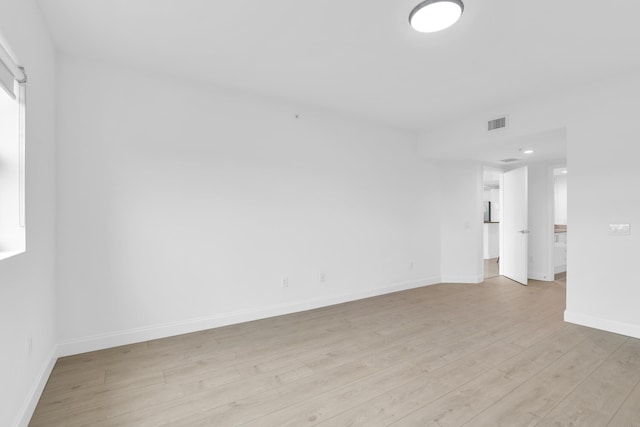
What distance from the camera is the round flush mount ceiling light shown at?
6.48ft

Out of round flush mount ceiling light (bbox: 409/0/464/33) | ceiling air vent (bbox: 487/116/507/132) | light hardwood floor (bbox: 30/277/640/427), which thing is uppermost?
round flush mount ceiling light (bbox: 409/0/464/33)

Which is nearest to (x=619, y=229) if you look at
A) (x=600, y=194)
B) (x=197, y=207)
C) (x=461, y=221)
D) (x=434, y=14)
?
(x=600, y=194)

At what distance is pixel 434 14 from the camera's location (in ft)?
6.71

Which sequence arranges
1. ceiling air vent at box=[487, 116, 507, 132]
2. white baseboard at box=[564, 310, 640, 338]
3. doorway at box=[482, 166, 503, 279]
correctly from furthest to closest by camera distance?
doorway at box=[482, 166, 503, 279] → ceiling air vent at box=[487, 116, 507, 132] → white baseboard at box=[564, 310, 640, 338]

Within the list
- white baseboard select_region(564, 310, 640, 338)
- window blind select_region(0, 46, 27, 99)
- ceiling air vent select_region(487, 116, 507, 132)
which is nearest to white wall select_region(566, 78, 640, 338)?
white baseboard select_region(564, 310, 640, 338)

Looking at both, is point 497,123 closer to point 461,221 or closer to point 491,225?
point 461,221

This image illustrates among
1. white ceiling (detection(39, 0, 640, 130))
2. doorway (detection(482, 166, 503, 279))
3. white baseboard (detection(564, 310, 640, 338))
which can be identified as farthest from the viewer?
doorway (detection(482, 166, 503, 279))

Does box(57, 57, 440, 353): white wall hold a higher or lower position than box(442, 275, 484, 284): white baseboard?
higher

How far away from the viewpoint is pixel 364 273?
4652mm

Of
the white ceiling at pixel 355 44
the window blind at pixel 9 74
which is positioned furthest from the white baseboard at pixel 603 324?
the window blind at pixel 9 74

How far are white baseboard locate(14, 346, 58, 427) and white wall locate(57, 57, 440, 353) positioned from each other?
0.85ft

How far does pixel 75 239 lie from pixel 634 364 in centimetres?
506

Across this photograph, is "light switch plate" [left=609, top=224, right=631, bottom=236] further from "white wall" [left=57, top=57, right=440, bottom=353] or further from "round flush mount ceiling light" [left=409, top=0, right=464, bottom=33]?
"round flush mount ceiling light" [left=409, top=0, right=464, bottom=33]

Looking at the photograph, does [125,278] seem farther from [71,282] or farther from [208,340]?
[208,340]
